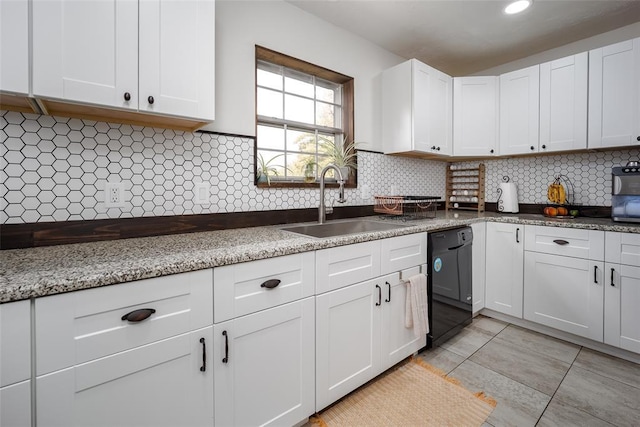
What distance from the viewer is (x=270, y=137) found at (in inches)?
87.5

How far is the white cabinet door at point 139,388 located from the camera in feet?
2.82

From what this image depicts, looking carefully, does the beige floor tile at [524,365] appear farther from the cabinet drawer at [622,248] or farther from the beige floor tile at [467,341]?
the cabinet drawer at [622,248]

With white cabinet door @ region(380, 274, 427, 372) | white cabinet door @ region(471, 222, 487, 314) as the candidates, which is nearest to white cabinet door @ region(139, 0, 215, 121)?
white cabinet door @ region(380, 274, 427, 372)

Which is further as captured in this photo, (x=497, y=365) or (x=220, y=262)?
(x=497, y=365)

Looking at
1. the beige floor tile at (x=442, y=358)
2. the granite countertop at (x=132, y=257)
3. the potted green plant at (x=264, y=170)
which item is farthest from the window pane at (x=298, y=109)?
the beige floor tile at (x=442, y=358)

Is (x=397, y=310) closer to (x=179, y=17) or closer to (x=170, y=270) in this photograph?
(x=170, y=270)

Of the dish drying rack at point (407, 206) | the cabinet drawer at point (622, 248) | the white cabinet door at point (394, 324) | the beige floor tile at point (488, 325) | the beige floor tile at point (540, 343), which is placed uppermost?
the dish drying rack at point (407, 206)

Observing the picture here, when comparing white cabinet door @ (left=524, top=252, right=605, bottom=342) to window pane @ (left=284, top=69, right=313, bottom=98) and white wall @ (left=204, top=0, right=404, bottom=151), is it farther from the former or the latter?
window pane @ (left=284, top=69, right=313, bottom=98)

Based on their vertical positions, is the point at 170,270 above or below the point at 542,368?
above

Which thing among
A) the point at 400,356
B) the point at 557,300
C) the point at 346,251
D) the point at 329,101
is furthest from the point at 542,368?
the point at 329,101

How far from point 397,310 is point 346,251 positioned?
63 cm

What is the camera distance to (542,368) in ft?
6.42

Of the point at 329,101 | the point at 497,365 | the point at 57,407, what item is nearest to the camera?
the point at 57,407

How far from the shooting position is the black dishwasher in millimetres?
2064
